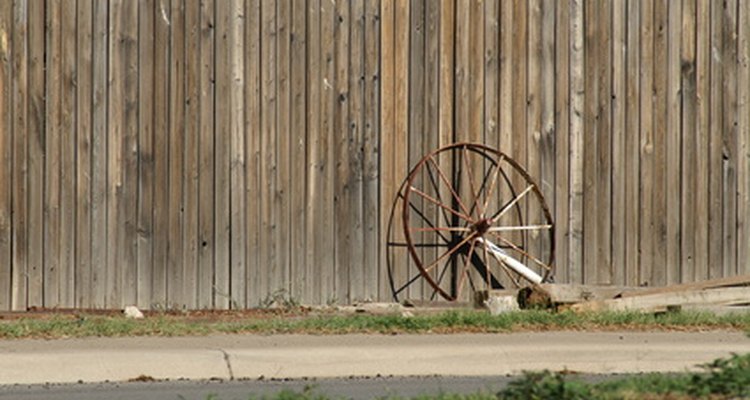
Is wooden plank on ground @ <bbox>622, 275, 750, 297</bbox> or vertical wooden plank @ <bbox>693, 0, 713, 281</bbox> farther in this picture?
vertical wooden plank @ <bbox>693, 0, 713, 281</bbox>

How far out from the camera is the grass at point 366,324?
560 inches

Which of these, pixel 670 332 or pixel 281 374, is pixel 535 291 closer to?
pixel 670 332

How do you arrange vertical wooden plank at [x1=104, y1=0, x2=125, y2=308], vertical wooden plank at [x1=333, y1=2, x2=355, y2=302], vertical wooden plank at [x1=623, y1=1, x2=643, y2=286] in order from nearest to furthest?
1. vertical wooden plank at [x1=104, y1=0, x2=125, y2=308]
2. vertical wooden plank at [x1=333, y1=2, x2=355, y2=302]
3. vertical wooden plank at [x1=623, y1=1, x2=643, y2=286]

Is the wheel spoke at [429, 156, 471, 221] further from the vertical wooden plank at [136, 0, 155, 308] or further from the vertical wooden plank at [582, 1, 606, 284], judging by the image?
the vertical wooden plank at [136, 0, 155, 308]

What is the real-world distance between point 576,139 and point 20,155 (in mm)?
5656

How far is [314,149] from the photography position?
1697cm

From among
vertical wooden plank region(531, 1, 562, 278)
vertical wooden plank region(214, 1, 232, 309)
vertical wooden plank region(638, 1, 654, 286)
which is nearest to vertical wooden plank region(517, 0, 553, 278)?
vertical wooden plank region(531, 1, 562, 278)

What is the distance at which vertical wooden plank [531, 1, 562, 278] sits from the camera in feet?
57.9

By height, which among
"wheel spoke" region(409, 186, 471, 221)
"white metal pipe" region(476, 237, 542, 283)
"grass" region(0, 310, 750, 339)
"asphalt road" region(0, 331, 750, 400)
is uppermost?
"wheel spoke" region(409, 186, 471, 221)

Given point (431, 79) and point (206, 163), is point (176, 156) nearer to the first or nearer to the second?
point (206, 163)

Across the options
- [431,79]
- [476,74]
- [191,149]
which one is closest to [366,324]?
[191,149]

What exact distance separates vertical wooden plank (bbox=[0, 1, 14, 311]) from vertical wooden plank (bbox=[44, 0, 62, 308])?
0.33 metres

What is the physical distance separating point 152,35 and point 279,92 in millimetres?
1362

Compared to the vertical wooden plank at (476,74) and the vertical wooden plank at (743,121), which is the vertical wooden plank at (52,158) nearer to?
the vertical wooden plank at (476,74)
